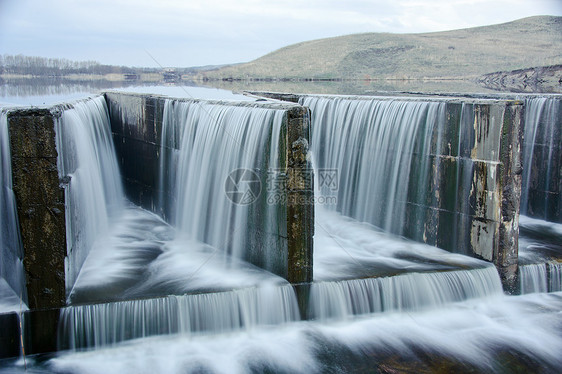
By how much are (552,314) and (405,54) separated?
92.2 meters

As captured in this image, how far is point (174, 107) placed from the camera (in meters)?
12.8

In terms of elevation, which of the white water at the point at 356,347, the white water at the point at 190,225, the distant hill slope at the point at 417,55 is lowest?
the white water at the point at 356,347

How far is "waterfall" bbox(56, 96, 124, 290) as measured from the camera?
905 centimetres

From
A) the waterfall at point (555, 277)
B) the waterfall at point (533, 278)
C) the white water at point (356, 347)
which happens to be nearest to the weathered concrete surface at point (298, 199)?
the white water at point (356, 347)

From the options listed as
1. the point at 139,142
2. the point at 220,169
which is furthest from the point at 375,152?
the point at 139,142

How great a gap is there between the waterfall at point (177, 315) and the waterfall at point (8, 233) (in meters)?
1.00

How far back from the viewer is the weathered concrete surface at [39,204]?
7.86 m

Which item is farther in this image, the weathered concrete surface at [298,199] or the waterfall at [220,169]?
the waterfall at [220,169]

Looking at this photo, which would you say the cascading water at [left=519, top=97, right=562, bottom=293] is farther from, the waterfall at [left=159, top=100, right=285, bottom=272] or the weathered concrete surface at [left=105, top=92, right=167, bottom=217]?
the weathered concrete surface at [left=105, top=92, right=167, bottom=217]

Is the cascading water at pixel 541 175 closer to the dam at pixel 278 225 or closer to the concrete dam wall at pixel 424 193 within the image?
the dam at pixel 278 225

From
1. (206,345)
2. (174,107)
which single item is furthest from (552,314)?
(174,107)

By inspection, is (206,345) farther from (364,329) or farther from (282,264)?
(364,329)

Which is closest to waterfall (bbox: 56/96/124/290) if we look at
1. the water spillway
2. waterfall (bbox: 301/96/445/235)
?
waterfall (bbox: 301/96/445/235)

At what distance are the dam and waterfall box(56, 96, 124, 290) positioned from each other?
75 mm
